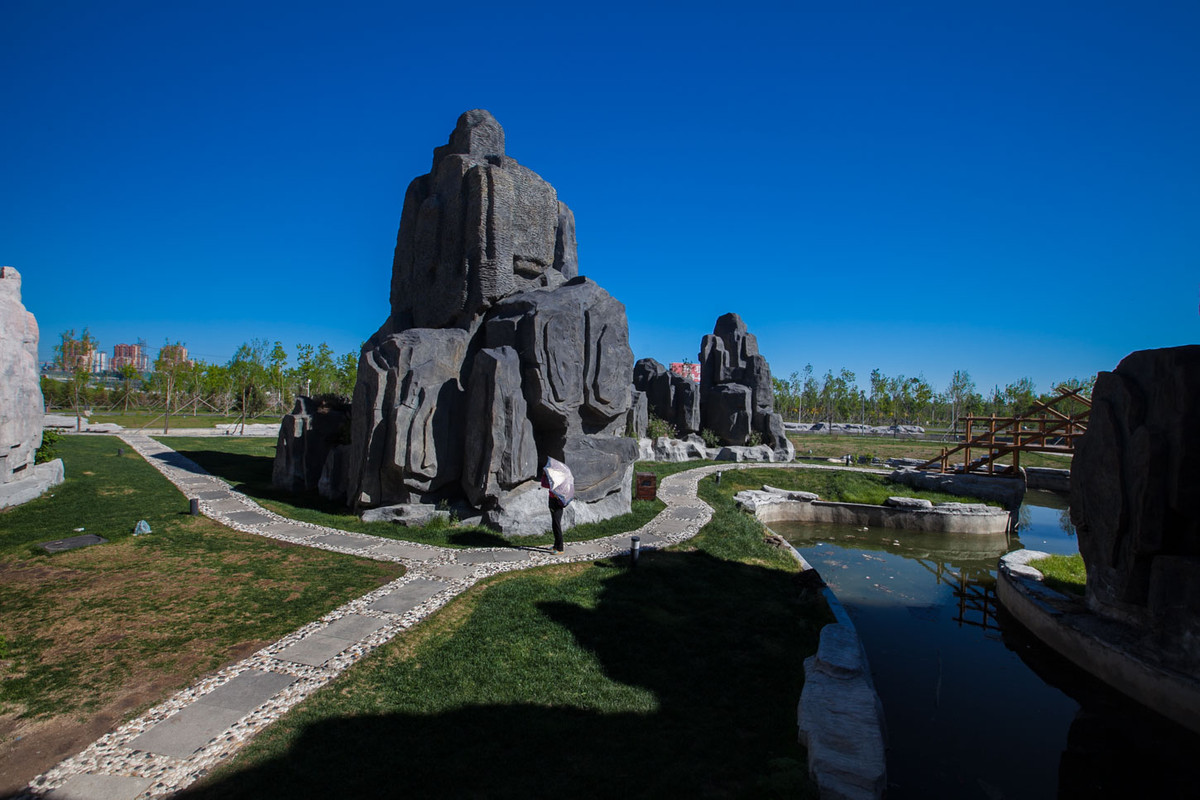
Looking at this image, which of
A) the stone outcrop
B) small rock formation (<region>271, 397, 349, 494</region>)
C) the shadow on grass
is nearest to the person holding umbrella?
the shadow on grass

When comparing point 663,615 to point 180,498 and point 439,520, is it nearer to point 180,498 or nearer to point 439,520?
point 439,520

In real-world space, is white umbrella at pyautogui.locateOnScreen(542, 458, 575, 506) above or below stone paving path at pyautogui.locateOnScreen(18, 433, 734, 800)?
above

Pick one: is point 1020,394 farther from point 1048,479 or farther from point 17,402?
point 17,402

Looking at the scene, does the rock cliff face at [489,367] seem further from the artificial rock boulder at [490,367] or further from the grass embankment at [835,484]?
the grass embankment at [835,484]

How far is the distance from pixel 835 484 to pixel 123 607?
63.9ft

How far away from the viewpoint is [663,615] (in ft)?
25.1

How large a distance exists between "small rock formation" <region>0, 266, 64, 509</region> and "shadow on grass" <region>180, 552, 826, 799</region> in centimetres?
1155

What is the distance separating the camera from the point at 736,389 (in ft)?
95.6

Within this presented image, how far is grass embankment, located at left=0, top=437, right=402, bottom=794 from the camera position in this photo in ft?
16.0

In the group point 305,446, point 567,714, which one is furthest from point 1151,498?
point 305,446

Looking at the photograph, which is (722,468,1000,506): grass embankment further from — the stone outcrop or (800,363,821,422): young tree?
(800,363,821,422): young tree

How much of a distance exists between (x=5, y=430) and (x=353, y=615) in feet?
Result: 34.3

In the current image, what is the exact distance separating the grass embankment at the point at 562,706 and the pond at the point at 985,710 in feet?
4.31

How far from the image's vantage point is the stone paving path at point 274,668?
414cm
